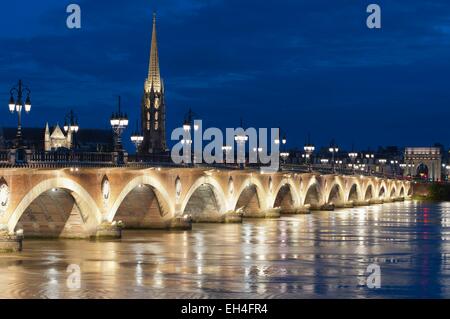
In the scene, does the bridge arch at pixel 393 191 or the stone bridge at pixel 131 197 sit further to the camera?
the bridge arch at pixel 393 191

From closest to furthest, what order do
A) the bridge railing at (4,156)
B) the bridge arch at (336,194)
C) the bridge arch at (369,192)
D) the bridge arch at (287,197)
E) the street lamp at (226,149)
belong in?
the bridge railing at (4,156), the street lamp at (226,149), the bridge arch at (287,197), the bridge arch at (336,194), the bridge arch at (369,192)

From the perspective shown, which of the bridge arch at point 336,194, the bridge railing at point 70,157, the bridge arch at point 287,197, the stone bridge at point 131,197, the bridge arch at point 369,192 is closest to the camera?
the stone bridge at point 131,197

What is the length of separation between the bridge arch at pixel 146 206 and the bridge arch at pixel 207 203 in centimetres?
1002

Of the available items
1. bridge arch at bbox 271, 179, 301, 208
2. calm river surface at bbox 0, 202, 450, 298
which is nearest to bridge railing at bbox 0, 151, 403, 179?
calm river surface at bbox 0, 202, 450, 298

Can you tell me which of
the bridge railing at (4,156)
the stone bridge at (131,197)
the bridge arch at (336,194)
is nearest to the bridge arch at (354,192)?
the bridge arch at (336,194)

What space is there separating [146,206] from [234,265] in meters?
20.7

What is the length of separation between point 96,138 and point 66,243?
119m

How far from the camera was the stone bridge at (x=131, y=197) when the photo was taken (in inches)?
1782

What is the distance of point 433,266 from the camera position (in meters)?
43.2

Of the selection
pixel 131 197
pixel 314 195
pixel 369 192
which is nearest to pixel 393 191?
pixel 369 192

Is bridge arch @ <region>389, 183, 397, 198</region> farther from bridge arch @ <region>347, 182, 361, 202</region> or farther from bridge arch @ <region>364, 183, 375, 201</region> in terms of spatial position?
bridge arch @ <region>347, 182, 361, 202</region>

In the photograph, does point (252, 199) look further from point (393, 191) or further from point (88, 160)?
point (393, 191)

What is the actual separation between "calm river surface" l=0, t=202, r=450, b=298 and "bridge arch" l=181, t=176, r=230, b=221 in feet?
26.4

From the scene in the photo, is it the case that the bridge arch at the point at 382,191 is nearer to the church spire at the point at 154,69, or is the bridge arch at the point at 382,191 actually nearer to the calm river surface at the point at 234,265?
the church spire at the point at 154,69
